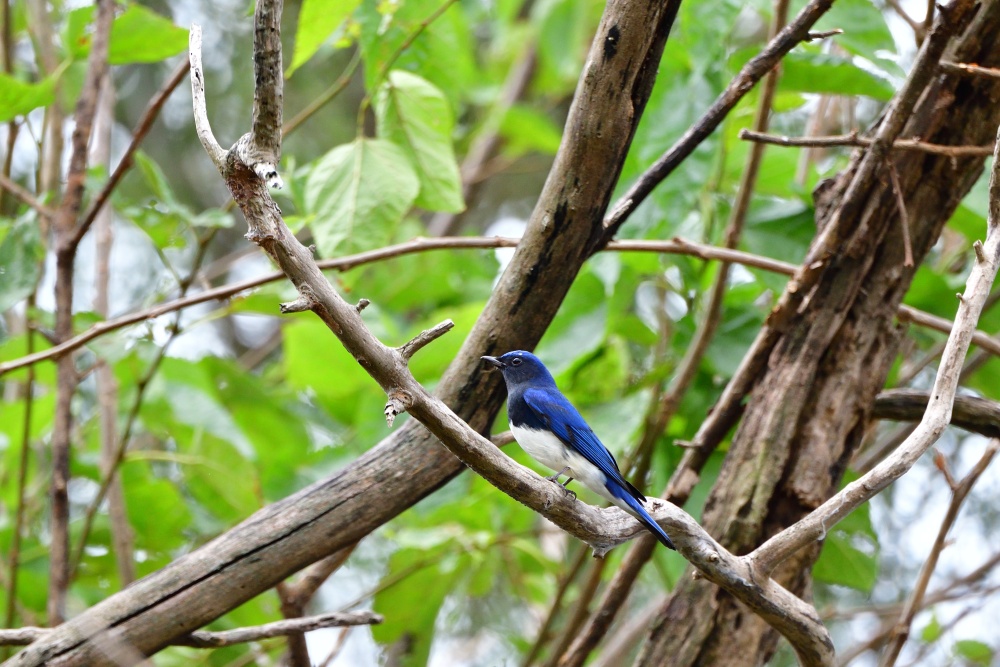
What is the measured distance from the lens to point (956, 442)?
5.35 m

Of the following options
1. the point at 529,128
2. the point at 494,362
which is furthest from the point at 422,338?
the point at 529,128

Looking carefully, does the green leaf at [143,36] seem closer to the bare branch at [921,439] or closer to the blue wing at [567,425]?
the blue wing at [567,425]

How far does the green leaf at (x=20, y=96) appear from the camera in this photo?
2.46 metres

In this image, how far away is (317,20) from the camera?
2.47m

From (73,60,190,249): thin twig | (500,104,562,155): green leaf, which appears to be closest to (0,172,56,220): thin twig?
(73,60,190,249): thin twig

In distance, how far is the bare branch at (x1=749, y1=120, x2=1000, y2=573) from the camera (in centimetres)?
179

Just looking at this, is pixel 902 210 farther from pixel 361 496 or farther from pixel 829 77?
pixel 361 496

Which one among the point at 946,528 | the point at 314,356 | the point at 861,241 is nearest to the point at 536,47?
the point at 314,356

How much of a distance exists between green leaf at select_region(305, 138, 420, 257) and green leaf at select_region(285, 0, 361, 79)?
294mm

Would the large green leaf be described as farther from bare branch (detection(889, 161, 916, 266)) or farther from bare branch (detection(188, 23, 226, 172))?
bare branch (detection(889, 161, 916, 266))

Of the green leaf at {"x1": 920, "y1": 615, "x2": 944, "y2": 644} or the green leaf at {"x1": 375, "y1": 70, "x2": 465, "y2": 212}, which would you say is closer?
the green leaf at {"x1": 375, "y1": 70, "x2": 465, "y2": 212}

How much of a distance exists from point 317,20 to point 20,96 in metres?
0.85

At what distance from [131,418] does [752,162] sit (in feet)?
6.80

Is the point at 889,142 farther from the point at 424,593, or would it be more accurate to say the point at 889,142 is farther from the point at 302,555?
the point at 424,593
